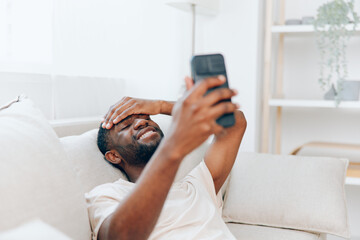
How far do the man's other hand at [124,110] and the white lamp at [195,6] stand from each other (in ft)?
4.03

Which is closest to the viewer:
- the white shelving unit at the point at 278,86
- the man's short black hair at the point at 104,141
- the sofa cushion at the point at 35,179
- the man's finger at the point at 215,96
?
the man's finger at the point at 215,96

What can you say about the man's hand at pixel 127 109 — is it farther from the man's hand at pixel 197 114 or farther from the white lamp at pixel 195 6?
the white lamp at pixel 195 6

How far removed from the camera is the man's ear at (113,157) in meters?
1.38

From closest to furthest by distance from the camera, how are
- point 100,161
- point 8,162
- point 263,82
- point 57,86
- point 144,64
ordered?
point 8,162
point 100,161
point 57,86
point 144,64
point 263,82

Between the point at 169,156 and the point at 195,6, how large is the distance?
1.97 meters

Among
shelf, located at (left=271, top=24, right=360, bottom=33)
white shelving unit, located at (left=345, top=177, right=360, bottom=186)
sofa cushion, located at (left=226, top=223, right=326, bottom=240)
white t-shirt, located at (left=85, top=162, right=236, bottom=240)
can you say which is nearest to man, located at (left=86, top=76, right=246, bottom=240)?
white t-shirt, located at (left=85, top=162, right=236, bottom=240)

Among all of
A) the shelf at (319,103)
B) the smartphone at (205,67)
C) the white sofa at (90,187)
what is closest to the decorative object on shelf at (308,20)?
the shelf at (319,103)

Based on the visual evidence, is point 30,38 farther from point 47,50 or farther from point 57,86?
point 57,86

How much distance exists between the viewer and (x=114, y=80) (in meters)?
2.36

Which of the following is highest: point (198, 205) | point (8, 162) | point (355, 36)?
point (355, 36)

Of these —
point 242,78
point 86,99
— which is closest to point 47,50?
point 86,99

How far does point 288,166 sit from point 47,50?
108 cm

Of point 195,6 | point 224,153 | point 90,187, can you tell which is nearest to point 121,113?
point 90,187

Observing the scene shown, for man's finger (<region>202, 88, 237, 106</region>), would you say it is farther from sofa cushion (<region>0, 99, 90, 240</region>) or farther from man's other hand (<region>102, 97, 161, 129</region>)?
man's other hand (<region>102, 97, 161, 129</region>)
